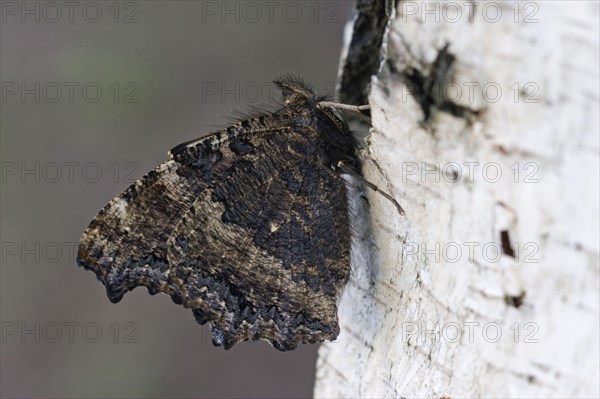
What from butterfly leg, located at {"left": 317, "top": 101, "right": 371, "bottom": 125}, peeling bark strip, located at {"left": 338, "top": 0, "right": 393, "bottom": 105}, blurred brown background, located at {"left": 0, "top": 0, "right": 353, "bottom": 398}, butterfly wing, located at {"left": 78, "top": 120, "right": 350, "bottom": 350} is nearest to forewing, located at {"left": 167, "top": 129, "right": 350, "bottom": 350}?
butterfly wing, located at {"left": 78, "top": 120, "right": 350, "bottom": 350}

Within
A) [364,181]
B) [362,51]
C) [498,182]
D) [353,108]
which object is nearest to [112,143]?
[362,51]

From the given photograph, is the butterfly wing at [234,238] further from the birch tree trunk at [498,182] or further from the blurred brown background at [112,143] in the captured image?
the blurred brown background at [112,143]

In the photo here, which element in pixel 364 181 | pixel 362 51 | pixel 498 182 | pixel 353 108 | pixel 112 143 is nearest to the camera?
pixel 498 182

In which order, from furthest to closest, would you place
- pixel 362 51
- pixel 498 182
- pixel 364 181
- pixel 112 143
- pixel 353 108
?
pixel 112 143 < pixel 362 51 < pixel 353 108 < pixel 364 181 < pixel 498 182

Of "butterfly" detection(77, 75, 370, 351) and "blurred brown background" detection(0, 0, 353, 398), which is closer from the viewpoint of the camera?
"butterfly" detection(77, 75, 370, 351)

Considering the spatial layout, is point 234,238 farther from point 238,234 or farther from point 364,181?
point 364,181

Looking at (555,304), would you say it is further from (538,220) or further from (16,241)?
(16,241)

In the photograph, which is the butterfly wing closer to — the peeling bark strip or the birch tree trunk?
the peeling bark strip

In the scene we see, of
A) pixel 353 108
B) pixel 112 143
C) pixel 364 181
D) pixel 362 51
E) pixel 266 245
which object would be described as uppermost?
pixel 362 51
